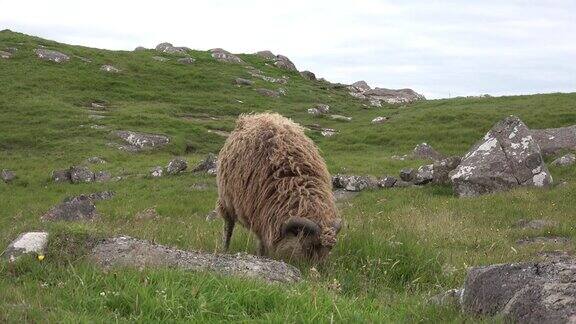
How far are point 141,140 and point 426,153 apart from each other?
16.7 meters

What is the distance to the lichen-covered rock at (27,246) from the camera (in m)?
6.72

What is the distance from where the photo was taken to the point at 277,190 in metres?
9.75

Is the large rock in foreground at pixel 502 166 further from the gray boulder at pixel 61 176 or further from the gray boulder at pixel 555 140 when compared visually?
the gray boulder at pixel 61 176

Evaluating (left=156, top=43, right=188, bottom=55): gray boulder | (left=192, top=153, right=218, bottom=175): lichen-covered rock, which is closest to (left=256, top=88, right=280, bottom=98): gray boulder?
(left=156, top=43, right=188, bottom=55): gray boulder

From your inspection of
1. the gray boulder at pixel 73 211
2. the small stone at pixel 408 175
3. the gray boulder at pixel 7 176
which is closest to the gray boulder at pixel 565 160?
the small stone at pixel 408 175

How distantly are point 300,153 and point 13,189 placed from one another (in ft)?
72.7

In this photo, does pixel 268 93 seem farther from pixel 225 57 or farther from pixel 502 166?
pixel 502 166

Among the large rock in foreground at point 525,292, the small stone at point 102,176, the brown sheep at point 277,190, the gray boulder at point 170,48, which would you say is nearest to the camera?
the large rock in foreground at point 525,292

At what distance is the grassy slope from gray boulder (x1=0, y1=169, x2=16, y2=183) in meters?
0.40

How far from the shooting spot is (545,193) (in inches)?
789

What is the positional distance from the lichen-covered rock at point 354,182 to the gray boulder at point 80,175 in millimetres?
11984

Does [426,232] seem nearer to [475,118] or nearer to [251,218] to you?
[251,218]

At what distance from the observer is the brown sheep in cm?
880

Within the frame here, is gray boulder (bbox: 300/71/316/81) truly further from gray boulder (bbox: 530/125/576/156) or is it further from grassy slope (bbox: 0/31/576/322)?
gray boulder (bbox: 530/125/576/156)
